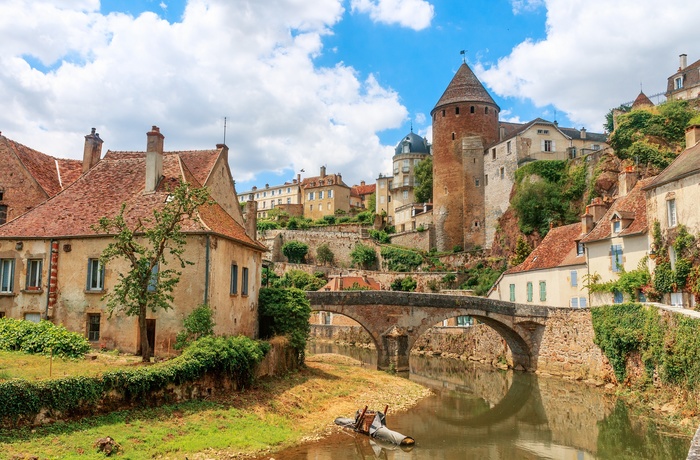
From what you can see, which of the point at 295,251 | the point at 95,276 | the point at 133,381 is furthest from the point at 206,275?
the point at 295,251

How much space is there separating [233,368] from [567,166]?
40.1 m

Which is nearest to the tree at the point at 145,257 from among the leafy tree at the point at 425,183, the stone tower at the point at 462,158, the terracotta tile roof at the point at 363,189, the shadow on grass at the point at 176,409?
the shadow on grass at the point at 176,409

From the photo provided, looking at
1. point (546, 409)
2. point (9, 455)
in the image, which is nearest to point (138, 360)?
point (9, 455)

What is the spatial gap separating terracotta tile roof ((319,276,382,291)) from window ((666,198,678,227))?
95.9 ft

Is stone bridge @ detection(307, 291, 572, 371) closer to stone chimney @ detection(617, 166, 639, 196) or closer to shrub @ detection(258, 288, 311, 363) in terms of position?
shrub @ detection(258, 288, 311, 363)

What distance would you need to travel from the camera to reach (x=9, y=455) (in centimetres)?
1145

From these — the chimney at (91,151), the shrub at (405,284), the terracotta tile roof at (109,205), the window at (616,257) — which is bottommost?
the shrub at (405,284)

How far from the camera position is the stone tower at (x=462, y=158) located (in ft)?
198

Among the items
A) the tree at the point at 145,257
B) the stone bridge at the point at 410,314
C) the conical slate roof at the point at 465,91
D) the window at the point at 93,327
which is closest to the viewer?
the tree at the point at 145,257

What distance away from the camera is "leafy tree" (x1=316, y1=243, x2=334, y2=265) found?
6675 cm

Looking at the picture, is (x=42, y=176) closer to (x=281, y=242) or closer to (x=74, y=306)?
(x=74, y=306)

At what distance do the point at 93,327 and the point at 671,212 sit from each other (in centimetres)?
2305

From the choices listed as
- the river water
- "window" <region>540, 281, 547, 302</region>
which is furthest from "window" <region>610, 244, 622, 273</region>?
"window" <region>540, 281, 547, 302</region>

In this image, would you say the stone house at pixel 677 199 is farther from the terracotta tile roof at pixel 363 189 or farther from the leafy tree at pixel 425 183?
the terracotta tile roof at pixel 363 189
